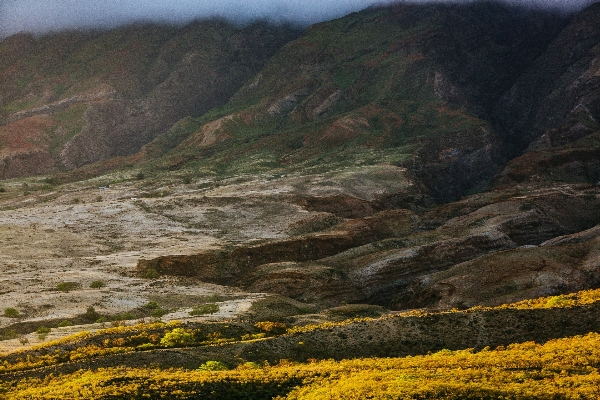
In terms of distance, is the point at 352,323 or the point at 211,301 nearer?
the point at 352,323

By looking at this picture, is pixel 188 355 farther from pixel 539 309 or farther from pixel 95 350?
pixel 539 309

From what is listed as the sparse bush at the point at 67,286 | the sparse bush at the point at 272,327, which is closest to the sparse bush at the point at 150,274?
the sparse bush at the point at 67,286

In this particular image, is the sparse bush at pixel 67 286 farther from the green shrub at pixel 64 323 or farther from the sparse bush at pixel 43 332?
the sparse bush at pixel 43 332

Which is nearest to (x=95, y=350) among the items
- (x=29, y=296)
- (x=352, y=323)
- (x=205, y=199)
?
(x=352, y=323)

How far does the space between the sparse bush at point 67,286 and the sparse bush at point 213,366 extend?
2853cm

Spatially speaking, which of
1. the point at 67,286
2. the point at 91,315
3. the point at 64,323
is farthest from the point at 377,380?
the point at 67,286

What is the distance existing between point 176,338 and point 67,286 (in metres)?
25.6

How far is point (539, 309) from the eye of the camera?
3406 centimetres

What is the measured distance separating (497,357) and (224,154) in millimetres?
150049

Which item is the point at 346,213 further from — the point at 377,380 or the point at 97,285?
the point at 377,380

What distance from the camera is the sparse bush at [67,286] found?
53778 millimetres

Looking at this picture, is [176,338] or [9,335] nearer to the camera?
[176,338]

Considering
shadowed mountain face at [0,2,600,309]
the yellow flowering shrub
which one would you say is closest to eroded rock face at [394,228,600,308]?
shadowed mountain face at [0,2,600,309]

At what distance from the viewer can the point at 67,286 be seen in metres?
54.9
